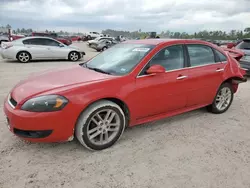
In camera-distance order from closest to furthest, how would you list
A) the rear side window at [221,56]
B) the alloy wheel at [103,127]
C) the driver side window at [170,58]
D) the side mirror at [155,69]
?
the alloy wheel at [103,127]
the side mirror at [155,69]
the driver side window at [170,58]
the rear side window at [221,56]

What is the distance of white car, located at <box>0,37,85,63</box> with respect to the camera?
11250mm

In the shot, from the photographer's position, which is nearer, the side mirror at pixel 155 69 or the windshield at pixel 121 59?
the side mirror at pixel 155 69

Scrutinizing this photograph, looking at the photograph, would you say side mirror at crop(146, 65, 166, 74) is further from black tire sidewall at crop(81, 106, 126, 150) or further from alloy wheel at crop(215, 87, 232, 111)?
alloy wheel at crop(215, 87, 232, 111)

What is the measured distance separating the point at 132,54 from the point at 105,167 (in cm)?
182

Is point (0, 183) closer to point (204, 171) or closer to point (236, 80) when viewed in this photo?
point (204, 171)

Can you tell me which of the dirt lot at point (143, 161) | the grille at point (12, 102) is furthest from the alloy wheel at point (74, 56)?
the grille at point (12, 102)

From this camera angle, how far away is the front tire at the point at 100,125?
292 centimetres

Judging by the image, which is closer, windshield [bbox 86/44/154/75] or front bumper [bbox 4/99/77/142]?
front bumper [bbox 4/99/77/142]

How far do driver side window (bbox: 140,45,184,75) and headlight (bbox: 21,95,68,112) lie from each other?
1.39 m

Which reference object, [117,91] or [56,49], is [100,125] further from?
[56,49]

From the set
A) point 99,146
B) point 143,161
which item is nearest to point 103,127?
point 99,146

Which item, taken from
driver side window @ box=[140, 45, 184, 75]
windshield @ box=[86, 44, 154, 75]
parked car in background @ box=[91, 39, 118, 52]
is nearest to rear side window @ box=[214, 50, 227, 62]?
driver side window @ box=[140, 45, 184, 75]

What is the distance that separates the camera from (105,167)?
2766mm

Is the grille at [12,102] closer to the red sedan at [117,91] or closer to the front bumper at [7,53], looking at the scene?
the red sedan at [117,91]
